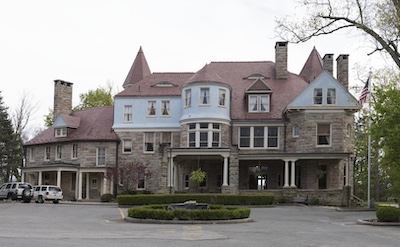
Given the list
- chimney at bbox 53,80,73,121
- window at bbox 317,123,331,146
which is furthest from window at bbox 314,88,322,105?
chimney at bbox 53,80,73,121

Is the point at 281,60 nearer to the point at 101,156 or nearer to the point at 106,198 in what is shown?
the point at 101,156

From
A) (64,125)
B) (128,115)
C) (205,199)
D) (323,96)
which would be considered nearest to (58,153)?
(64,125)

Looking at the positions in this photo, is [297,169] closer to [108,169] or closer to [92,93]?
[108,169]

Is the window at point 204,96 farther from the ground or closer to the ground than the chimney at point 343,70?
closer to the ground

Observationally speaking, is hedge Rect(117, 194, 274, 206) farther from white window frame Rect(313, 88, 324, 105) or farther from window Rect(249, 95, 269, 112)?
window Rect(249, 95, 269, 112)

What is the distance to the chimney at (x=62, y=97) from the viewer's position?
51875mm

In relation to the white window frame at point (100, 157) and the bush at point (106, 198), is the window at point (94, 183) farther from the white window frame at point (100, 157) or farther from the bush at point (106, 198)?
the bush at point (106, 198)

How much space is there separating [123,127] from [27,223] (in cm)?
2466

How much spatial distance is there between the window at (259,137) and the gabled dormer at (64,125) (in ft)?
49.8

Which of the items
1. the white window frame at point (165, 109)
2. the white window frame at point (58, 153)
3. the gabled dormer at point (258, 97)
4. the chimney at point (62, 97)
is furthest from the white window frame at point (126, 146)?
the gabled dormer at point (258, 97)

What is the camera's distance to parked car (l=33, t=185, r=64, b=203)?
138 feet

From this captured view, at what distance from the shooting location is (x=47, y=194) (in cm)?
4206

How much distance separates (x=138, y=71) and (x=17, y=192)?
56.7ft

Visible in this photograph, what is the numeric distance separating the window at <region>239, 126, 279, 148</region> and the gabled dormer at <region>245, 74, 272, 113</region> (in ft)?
5.10
